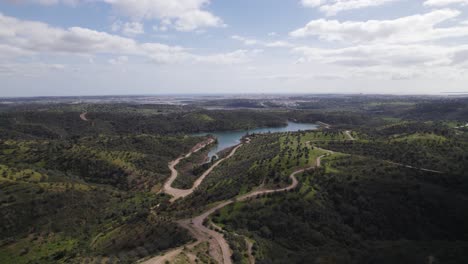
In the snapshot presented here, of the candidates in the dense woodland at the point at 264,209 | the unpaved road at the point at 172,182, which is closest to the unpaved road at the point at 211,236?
the dense woodland at the point at 264,209

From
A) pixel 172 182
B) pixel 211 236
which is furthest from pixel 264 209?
pixel 172 182

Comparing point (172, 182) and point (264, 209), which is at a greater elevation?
point (264, 209)

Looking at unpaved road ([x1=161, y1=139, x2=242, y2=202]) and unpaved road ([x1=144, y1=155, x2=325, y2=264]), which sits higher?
unpaved road ([x1=144, y1=155, x2=325, y2=264])

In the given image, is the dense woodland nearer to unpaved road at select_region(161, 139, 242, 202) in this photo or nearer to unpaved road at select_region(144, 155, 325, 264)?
unpaved road at select_region(144, 155, 325, 264)

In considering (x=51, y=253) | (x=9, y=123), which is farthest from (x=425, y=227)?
(x=9, y=123)

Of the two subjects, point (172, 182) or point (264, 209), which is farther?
point (172, 182)

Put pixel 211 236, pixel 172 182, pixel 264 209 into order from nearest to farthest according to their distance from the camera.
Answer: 1. pixel 211 236
2. pixel 264 209
3. pixel 172 182

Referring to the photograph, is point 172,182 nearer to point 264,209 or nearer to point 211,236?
point 264,209

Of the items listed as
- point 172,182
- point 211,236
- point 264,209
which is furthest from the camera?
point 172,182

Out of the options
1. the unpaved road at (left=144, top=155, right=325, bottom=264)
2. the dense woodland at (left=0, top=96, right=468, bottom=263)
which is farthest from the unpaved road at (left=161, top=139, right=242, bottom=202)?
the unpaved road at (left=144, top=155, right=325, bottom=264)

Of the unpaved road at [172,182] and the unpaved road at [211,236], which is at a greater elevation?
the unpaved road at [211,236]

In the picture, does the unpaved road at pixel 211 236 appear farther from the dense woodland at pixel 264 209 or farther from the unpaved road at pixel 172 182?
the unpaved road at pixel 172 182

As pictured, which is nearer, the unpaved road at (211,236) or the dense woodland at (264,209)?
the unpaved road at (211,236)
